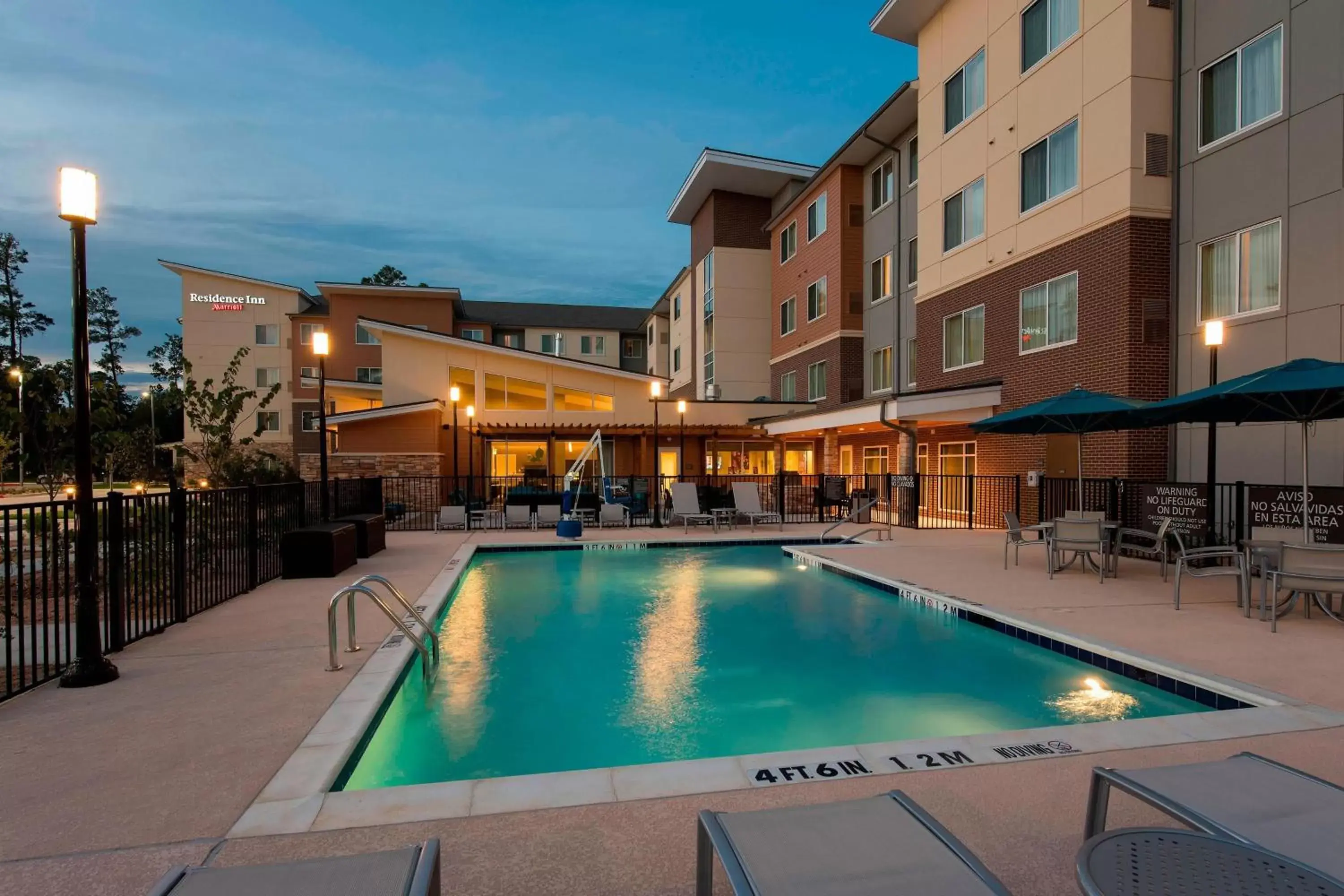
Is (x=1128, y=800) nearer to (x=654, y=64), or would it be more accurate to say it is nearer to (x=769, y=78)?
(x=654, y=64)

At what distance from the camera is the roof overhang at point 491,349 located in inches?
929

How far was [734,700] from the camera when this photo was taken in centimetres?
560

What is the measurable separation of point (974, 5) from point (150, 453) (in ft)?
70.8

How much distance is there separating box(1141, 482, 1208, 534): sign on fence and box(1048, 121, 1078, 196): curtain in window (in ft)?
21.7

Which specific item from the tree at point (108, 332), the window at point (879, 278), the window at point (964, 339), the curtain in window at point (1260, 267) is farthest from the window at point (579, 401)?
the tree at point (108, 332)

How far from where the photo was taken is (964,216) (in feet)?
56.5

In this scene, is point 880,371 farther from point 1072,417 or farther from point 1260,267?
point 1072,417

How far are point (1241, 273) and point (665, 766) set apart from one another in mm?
13227

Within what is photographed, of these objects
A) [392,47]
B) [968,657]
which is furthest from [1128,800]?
[392,47]

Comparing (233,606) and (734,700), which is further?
(233,606)

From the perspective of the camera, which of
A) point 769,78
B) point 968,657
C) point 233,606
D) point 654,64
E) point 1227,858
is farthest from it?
point 769,78

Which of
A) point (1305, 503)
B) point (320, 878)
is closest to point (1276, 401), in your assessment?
point (1305, 503)

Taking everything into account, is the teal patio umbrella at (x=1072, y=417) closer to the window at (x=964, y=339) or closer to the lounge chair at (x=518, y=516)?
the window at (x=964, y=339)

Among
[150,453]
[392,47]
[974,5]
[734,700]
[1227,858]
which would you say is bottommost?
[734,700]
